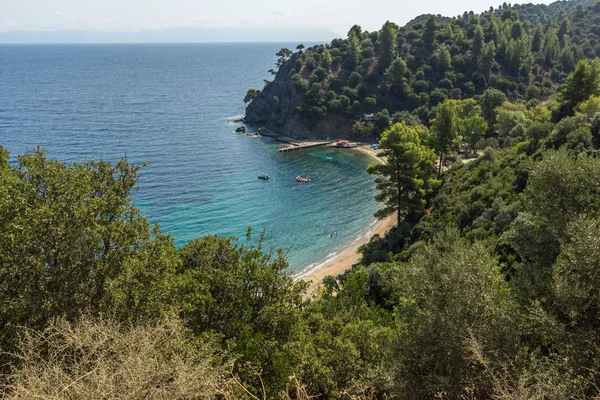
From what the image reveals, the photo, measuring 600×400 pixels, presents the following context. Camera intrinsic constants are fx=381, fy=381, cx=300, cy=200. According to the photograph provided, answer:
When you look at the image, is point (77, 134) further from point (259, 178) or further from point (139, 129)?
point (259, 178)

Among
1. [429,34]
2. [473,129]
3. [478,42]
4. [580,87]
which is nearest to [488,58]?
[478,42]

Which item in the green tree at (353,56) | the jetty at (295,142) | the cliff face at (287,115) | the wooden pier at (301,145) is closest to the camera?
the wooden pier at (301,145)

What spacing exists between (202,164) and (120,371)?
67996 mm

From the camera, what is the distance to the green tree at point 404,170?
133ft

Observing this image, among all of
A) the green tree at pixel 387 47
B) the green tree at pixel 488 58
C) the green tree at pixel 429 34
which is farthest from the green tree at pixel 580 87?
the green tree at pixel 429 34

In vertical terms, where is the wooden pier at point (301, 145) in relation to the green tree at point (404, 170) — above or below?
below

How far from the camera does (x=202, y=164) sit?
7312 cm

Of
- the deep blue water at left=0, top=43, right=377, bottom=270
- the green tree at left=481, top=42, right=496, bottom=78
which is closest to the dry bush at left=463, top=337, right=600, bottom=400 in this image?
the deep blue water at left=0, top=43, right=377, bottom=270

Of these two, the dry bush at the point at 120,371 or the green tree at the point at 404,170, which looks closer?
the dry bush at the point at 120,371

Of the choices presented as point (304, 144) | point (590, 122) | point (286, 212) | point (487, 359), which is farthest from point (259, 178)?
point (487, 359)

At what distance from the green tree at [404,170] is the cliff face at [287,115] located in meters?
51.6

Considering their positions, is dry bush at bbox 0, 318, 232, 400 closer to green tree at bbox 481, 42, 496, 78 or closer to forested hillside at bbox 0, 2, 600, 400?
forested hillside at bbox 0, 2, 600, 400

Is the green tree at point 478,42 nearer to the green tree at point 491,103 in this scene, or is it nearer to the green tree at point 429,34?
the green tree at point 429,34

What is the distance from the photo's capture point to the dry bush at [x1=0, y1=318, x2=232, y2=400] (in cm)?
743
